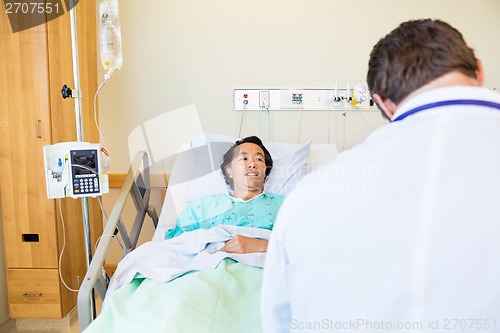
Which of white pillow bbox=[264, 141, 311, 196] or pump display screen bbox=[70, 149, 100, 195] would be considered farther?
white pillow bbox=[264, 141, 311, 196]

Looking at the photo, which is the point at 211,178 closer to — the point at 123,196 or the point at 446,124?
the point at 123,196

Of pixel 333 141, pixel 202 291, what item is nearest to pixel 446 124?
pixel 202 291

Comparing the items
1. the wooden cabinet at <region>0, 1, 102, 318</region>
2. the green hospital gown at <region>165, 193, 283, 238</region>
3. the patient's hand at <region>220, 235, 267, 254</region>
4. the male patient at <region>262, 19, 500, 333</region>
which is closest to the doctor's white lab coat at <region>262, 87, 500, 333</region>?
the male patient at <region>262, 19, 500, 333</region>

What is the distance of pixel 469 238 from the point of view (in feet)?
2.20

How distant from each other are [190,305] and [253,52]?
70.0 inches

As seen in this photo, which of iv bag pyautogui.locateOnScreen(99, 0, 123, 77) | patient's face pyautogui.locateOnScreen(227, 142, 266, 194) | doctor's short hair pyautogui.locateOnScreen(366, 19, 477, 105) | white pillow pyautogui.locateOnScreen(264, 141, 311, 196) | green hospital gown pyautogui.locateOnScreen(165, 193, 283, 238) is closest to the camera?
doctor's short hair pyautogui.locateOnScreen(366, 19, 477, 105)

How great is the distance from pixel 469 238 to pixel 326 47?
2.03 metres

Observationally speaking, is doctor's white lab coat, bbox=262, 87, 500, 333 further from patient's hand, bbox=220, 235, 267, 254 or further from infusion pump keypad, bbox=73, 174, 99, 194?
infusion pump keypad, bbox=73, 174, 99, 194

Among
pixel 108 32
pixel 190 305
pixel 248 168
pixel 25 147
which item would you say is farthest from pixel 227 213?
pixel 25 147

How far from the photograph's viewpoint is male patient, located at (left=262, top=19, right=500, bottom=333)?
2.20ft

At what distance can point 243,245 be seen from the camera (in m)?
1.59

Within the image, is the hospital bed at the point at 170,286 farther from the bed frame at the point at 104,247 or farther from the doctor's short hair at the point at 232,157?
the doctor's short hair at the point at 232,157

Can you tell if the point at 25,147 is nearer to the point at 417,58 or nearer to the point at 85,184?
the point at 85,184

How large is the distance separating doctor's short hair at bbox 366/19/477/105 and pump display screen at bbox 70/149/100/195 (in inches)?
47.0
